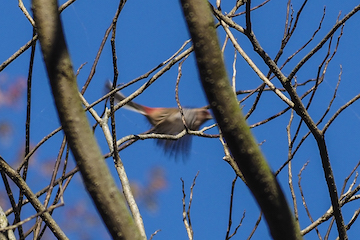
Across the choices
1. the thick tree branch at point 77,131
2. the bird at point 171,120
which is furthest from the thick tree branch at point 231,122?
the bird at point 171,120

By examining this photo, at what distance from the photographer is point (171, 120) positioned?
116 inches

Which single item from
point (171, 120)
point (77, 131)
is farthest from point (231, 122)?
point (171, 120)

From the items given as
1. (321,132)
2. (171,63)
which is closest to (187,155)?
(171,63)

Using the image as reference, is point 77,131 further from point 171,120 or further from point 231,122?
point 171,120

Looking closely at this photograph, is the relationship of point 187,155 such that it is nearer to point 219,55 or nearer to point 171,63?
point 171,63

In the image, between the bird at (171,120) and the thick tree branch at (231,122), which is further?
the bird at (171,120)

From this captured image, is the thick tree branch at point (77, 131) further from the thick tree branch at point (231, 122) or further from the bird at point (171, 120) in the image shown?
the bird at point (171, 120)

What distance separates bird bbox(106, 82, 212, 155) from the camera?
267 centimetres

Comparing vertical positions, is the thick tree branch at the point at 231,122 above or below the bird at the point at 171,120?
below

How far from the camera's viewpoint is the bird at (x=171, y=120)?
2672 millimetres

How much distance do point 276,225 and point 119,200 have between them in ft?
0.99

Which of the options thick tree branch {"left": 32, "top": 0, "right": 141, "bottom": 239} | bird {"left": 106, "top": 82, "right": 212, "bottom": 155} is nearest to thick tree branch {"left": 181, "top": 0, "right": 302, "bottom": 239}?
thick tree branch {"left": 32, "top": 0, "right": 141, "bottom": 239}

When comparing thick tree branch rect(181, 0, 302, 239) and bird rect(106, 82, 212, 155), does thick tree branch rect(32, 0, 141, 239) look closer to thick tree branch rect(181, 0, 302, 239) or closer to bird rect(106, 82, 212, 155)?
thick tree branch rect(181, 0, 302, 239)

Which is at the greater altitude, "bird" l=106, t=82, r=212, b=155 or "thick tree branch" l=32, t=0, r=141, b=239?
"bird" l=106, t=82, r=212, b=155
